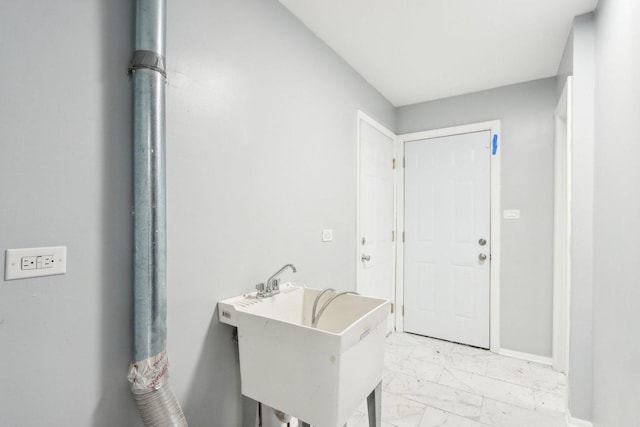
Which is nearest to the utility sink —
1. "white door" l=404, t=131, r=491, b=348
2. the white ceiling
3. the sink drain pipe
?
the sink drain pipe

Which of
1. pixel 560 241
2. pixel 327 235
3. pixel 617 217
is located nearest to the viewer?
pixel 617 217

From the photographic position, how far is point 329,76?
2.30 metres

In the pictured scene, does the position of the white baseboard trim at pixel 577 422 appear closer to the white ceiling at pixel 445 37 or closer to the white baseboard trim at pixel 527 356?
the white baseboard trim at pixel 527 356

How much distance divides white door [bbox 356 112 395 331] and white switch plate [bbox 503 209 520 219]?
1094 mm

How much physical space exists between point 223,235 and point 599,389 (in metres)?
2.22

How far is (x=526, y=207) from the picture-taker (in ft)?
9.29

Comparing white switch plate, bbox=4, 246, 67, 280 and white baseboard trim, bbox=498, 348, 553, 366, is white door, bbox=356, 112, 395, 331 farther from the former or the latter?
white switch plate, bbox=4, 246, 67, 280

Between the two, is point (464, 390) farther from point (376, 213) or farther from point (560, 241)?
point (376, 213)

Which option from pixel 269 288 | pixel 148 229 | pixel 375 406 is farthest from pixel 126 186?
pixel 375 406

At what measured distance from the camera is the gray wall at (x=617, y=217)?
48.1 inches

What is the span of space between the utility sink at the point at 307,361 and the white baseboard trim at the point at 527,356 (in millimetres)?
2085

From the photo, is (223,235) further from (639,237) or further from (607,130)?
(607,130)

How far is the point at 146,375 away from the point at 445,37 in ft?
8.44

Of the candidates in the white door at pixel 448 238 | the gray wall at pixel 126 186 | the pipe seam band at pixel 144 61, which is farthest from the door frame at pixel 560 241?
the pipe seam band at pixel 144 61
